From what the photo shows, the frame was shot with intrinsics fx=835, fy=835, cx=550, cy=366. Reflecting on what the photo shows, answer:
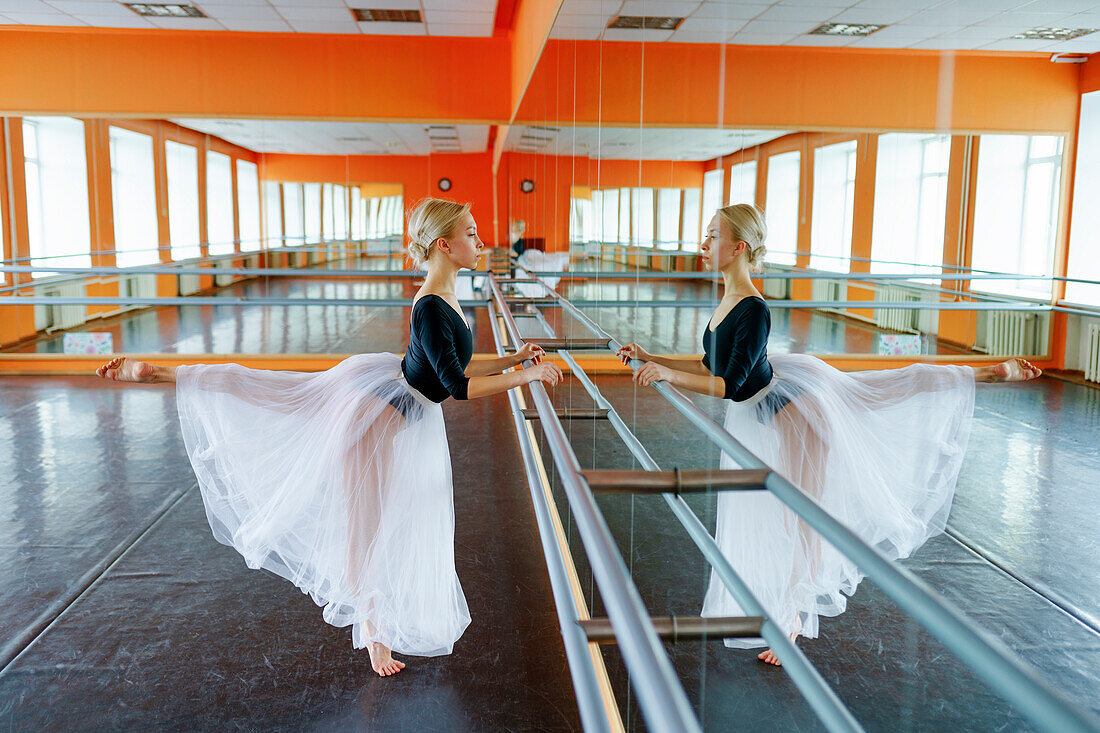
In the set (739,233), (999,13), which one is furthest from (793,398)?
(999,13)

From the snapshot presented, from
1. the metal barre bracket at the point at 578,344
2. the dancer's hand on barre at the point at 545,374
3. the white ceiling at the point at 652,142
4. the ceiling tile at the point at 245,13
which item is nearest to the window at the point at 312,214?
the ceiling tile at the point at 245,13

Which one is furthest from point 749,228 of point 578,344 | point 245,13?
point 245,13

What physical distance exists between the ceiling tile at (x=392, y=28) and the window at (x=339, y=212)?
1498 mm

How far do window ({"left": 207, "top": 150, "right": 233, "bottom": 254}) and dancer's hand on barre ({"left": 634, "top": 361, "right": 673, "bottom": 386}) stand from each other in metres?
6.96

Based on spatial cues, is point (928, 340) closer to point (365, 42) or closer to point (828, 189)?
point (828, 189)

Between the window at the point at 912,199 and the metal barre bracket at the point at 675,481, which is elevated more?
the window at the point at 912,199

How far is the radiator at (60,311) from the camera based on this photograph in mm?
7461

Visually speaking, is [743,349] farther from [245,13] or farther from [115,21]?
[115,21]

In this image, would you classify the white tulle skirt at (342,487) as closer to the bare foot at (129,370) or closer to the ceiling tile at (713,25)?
the bare foot at (129,370)

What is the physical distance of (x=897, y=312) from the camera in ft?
2.51

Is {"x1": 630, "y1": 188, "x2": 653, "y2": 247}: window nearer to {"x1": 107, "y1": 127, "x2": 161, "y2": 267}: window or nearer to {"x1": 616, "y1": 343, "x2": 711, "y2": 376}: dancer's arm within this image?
{"x1": 616, "y1": 343, "x2": 711, "y2": 376}: dancer's arm

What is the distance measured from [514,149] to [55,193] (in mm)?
4283

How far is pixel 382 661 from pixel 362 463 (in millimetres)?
589

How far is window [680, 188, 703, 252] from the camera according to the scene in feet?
4.52
